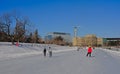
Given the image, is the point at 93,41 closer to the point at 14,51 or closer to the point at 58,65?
the point at 14,51

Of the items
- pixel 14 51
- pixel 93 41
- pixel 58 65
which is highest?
pixel 93 41

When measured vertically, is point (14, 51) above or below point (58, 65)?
above

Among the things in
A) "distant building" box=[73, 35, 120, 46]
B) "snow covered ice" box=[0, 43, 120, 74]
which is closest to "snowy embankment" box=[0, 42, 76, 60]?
"snow covered ice" box=[0, 43, 120, 74]

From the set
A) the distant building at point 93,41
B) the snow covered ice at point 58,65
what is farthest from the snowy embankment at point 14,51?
the distant building at point 93,41

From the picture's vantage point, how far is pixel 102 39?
193625 millimetres

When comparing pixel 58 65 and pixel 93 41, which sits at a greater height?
pixel 93 41

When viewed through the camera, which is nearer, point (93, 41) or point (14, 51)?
point (14, 51)

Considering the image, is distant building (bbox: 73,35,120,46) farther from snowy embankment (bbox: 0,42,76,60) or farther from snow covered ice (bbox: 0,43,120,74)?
snow covered ice (bbox: 0,43,120,74)

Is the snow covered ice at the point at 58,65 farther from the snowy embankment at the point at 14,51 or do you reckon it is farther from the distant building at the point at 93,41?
the distant building at the point at 93,41

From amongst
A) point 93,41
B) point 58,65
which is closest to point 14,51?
point 58,65

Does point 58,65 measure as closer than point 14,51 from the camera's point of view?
Yes

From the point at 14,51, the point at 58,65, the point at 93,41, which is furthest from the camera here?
the point at 93,41

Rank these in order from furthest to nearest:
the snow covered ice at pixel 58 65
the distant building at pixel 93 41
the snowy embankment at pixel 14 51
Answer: the distant building at pixel 93 41
the snowy embankment at pixel 14 51
the snow covered ice at pixel 58 65

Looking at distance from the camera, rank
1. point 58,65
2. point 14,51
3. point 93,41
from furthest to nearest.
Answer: point 93,41 → point 14,51 → point 58,65
